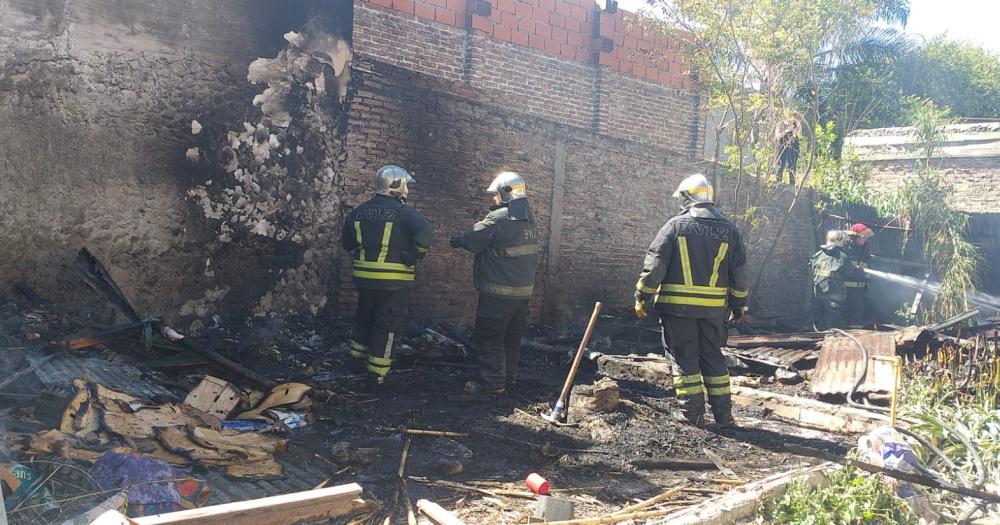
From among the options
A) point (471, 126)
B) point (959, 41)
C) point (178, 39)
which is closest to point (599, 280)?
point (471, 126)

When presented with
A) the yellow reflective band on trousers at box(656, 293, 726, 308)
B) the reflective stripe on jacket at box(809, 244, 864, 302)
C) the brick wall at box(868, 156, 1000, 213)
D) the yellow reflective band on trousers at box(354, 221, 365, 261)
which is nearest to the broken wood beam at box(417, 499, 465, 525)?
the yellow reflective band on trousers at box(656, 293, 726, 308)

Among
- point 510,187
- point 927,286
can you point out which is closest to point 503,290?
point 510,187

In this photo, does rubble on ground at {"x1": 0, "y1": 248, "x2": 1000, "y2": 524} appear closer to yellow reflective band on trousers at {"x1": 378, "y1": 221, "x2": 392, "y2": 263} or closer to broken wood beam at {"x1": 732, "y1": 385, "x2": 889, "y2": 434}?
broken wood beam at {"x1": 732, "y1": 385, "x2": 889, "y2": 434}

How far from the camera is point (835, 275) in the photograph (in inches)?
408

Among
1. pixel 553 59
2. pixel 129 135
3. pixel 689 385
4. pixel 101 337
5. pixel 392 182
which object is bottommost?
pixel 689 385

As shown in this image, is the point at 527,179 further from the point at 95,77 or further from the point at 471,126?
the point at 95,77

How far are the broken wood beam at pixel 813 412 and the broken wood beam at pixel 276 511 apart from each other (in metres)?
4.28

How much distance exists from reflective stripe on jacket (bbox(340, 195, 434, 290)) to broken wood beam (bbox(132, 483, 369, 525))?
121 inches

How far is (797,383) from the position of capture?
719cm

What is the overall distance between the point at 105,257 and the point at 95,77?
160 cm

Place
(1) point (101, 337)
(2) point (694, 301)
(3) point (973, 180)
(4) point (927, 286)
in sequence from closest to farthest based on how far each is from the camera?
(1) point (101, 337)
(2) point (694, 301)
(4) point (927, 286)
(3) point (973, 180)

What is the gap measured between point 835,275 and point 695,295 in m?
6.10

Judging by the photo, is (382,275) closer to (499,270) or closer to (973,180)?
(499,270)

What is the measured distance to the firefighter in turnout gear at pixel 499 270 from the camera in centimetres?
612
